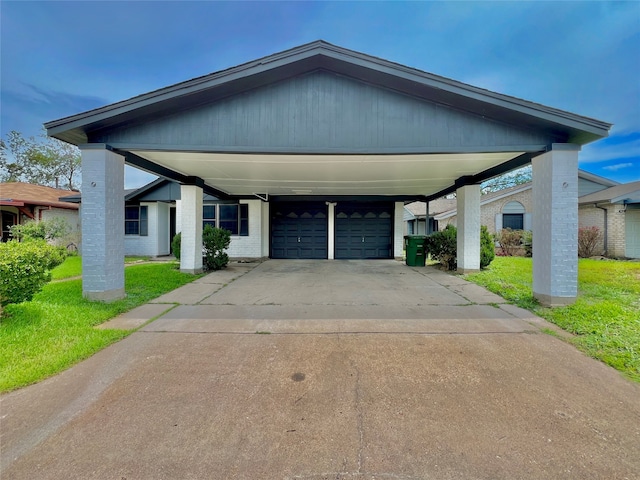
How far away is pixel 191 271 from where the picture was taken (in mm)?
9375

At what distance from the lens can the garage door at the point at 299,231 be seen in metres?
14.4

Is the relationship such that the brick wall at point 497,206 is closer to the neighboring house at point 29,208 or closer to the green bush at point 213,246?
the green bush at point 213,246

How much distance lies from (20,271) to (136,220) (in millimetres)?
11583

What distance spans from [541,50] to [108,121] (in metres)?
18.5

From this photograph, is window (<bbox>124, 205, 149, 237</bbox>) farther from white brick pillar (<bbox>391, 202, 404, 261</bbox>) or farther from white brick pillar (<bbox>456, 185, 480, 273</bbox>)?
white brick pillar (<bbox>456, 185, 480, 273</bbox>)

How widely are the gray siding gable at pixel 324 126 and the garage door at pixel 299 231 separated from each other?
28.5ft

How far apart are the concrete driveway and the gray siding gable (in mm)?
3415

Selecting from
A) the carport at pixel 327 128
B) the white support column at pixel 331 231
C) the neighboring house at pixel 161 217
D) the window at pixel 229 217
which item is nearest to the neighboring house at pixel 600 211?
the white support column at pixel 331 231

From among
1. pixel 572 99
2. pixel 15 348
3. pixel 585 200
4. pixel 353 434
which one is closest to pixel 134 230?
pixel 15 348

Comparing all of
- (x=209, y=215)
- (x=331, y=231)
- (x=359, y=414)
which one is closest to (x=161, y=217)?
(x=209, y=215)

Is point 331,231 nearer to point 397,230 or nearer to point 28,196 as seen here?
point 397,230

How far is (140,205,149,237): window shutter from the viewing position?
14539mm

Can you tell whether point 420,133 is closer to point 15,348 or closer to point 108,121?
point 108,121

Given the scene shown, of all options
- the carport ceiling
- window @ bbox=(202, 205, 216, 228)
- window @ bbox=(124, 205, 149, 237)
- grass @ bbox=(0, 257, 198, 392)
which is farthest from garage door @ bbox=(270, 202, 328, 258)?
grass @ bbox=(0, 257, 198, 392)
